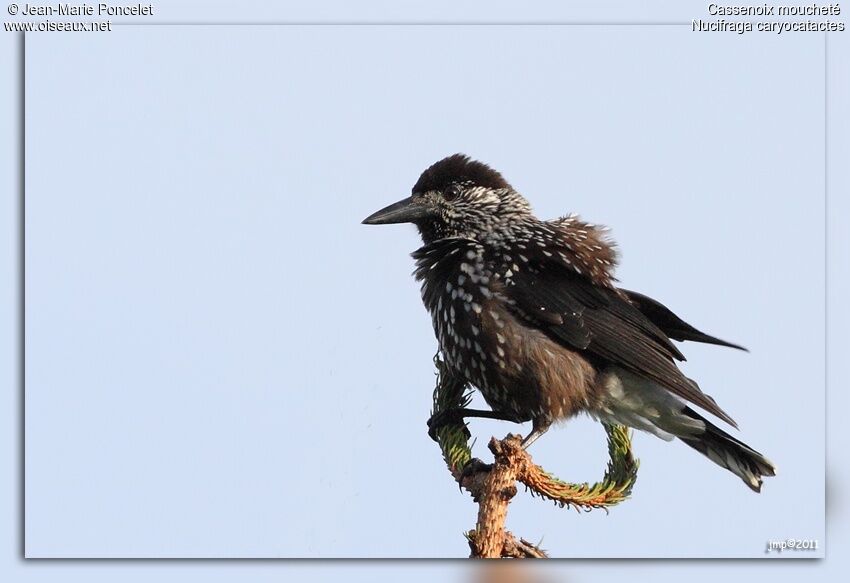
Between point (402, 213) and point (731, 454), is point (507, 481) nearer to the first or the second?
point (731, 454)

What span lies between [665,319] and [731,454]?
78cm

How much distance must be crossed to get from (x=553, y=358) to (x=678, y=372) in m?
0.61

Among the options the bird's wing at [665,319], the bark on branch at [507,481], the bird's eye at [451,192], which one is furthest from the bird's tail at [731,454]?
the bird's eye at [451,192]

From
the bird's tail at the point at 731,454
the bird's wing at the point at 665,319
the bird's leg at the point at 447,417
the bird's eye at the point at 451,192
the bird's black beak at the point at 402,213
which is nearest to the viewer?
the bird's leg at the point at 447,417

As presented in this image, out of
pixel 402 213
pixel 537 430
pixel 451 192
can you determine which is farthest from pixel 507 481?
pixel 451 192

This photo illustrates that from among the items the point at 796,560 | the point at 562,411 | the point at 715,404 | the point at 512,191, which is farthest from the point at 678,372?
the point at 512,191

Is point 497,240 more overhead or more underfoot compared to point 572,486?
more overhead

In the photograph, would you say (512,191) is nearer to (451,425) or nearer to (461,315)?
(461,315)

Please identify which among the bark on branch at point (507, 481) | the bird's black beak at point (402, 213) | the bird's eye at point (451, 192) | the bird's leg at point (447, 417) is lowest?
the bark on branch at point (507, 481)

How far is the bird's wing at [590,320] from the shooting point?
5035 millimetres

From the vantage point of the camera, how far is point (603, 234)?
5516mm

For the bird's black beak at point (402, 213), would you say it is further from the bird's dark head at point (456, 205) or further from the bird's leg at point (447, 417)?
the bird's leg at point (447, 417)

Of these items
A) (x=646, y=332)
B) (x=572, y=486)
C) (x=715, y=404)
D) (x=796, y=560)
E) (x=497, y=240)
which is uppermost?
(x=497, y=240)

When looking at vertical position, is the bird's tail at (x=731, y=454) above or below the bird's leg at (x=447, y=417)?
below
